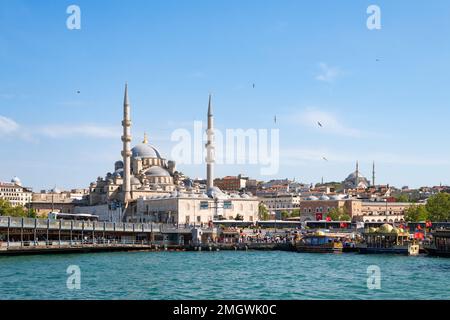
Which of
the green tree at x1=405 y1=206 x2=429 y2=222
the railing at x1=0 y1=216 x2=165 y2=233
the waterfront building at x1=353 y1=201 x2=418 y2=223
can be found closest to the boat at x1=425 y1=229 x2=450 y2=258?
the railing at x1=0 y1=216 x2=165 y2=233

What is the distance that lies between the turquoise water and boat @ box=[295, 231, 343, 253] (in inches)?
485

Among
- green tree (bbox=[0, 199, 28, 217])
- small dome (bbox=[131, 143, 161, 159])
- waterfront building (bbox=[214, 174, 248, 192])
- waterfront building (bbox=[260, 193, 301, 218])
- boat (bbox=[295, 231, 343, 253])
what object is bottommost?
boat (bbox=[295, 231, 343, 253])

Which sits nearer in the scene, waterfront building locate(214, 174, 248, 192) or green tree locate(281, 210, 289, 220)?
green tree locate(281, 210, 289, 220)

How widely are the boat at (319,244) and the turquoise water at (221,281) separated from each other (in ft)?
40.4

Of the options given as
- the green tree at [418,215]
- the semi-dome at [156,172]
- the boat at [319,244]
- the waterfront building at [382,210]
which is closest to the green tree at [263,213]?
the waterfront building at [382,210]

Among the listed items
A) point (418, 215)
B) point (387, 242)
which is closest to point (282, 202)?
point (418, 215)

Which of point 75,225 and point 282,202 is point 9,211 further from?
point 282,202

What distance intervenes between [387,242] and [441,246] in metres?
4.11

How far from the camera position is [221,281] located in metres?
22.4

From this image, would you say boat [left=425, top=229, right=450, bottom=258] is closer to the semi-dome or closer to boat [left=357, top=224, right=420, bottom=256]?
boat [left=357, top=224, right=420, bottom=256]

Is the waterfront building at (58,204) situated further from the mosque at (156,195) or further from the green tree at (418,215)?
the green tree at (418,215)

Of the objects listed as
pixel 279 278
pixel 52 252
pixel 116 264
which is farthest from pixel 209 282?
pixel 52 252

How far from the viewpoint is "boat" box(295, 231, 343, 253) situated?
144ft

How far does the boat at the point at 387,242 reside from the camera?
41031mm
